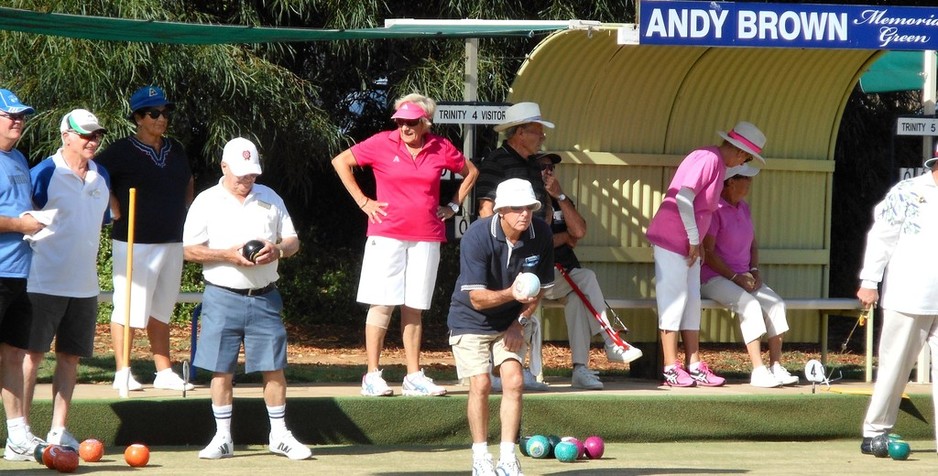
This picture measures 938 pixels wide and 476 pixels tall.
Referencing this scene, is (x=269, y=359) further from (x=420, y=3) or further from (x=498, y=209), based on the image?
(x=420, y=3)

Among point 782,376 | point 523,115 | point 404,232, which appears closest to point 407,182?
point 404,232

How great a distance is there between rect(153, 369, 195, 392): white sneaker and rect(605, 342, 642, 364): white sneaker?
2492 mm

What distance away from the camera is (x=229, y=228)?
269 inches

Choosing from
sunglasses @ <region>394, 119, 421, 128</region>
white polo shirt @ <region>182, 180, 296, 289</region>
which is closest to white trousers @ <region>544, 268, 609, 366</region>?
sunglasses @ <region>394, 119, 421, 128</region>

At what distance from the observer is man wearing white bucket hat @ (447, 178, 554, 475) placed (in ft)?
20.6

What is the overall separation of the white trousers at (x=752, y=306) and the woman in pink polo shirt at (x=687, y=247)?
33cm

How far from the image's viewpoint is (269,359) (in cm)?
689

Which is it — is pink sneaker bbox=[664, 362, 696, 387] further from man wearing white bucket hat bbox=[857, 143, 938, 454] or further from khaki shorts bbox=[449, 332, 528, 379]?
khaki shorts bbox=[449, 332, 528, 379]

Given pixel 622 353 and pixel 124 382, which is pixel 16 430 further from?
pixel 622 353

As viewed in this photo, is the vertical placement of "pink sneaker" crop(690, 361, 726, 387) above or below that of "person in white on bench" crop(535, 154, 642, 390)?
below

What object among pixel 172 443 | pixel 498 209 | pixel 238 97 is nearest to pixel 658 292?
pixel 498 209

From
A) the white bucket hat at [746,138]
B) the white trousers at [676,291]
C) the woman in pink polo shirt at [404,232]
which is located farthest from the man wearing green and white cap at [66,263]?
the white bucket hat at [746,138]

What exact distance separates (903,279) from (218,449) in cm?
369

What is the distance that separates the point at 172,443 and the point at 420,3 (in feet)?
19.5
